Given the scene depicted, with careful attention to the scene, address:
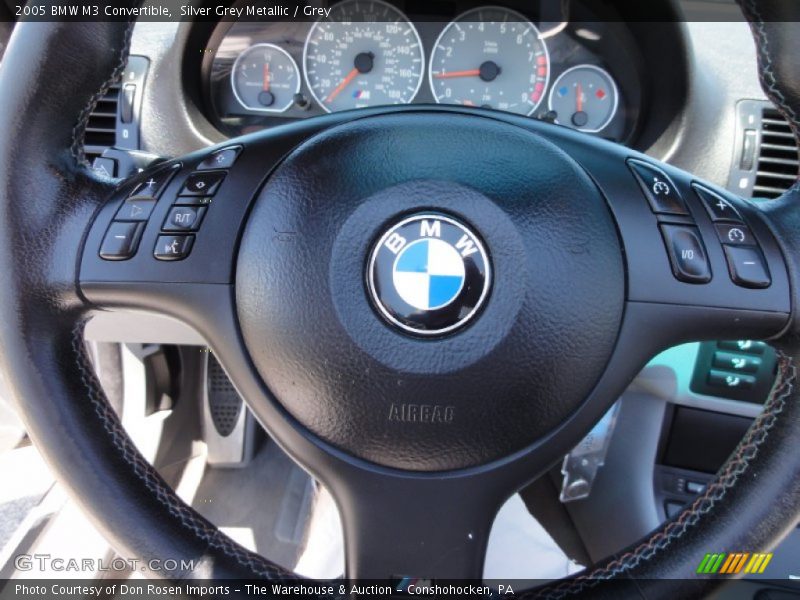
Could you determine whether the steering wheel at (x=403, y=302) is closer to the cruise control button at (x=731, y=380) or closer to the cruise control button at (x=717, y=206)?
the cruise control button at (x=717, y=206)

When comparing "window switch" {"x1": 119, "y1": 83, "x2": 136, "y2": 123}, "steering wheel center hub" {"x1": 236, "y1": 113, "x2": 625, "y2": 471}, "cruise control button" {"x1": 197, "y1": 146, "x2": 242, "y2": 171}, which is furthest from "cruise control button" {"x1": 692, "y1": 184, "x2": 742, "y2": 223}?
"window switch" {"x1": 119, "y1": 83, "x2": 136, "y2": 123}

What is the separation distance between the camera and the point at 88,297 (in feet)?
2.46

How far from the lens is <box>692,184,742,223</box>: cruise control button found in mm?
740

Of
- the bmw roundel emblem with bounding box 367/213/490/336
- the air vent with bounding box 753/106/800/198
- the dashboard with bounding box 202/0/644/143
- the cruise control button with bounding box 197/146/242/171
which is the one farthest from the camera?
the dashboard with bounding box 202/0/644/143

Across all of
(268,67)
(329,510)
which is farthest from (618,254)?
(268,67)

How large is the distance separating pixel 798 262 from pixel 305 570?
4.23 ft

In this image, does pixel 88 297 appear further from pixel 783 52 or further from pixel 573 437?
pixel 783 52

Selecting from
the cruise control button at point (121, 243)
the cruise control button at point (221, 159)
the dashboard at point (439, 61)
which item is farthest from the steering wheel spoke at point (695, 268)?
the dashboard at point (439, 61)

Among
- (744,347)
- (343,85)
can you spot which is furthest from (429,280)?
(343,85)

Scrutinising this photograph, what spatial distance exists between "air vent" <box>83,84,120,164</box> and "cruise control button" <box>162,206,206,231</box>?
36.0 inches

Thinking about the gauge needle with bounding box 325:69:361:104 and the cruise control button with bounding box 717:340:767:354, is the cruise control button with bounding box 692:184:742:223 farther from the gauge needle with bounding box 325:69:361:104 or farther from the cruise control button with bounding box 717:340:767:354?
the gauge needle with bounding box 325:69:361:104

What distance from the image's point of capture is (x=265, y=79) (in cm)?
176

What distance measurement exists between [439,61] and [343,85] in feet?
0.85

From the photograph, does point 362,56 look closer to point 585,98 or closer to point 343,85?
point 343,85
